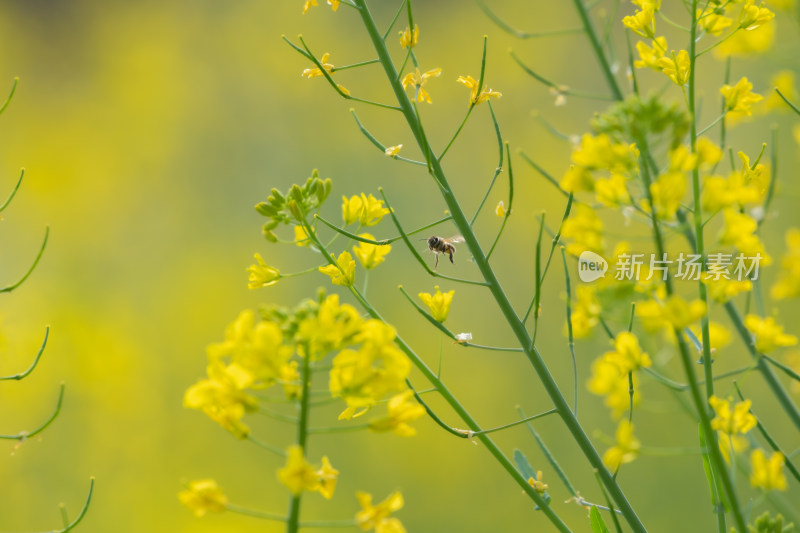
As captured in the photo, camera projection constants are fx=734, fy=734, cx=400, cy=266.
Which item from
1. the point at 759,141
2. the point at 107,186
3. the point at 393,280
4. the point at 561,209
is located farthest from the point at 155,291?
the point at 759,141

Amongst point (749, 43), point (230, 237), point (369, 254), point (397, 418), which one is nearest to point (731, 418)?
point (397, 418)

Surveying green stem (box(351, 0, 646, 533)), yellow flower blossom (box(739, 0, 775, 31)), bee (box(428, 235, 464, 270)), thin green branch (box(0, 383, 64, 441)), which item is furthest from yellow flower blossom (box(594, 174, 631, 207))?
bee (box(428, 235, 464, 270))

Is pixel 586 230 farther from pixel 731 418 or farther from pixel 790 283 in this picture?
pixel 790 283

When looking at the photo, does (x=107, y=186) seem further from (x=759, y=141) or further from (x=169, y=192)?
(x=759, y=141)

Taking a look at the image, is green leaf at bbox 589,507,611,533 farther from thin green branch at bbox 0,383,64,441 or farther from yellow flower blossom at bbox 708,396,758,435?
thin green branch at bbox 0,383,64,441

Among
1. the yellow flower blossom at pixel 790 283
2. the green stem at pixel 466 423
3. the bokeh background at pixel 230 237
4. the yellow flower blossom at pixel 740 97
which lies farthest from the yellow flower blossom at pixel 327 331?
the bokeh background at pixel 230 237

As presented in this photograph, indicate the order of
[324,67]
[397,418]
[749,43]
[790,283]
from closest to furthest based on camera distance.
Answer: [397,418] < [324,67] < [790,283] < [749,43]

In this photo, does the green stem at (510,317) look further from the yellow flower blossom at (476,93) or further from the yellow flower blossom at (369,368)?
the yellow flower blossom at (369,368)
